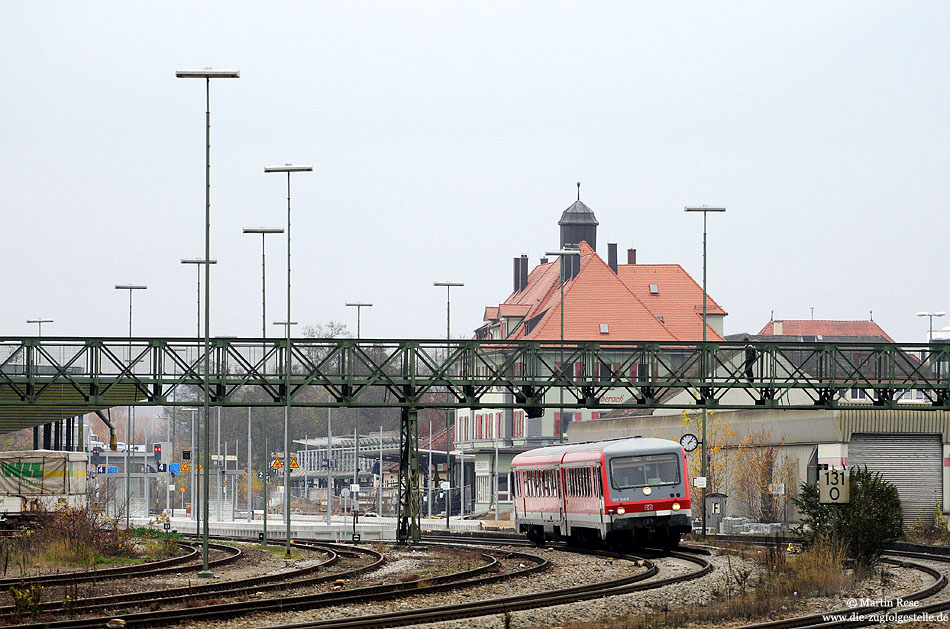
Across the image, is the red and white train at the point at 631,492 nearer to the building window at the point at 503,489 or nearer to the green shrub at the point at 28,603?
the green shrub at the point at 28,603

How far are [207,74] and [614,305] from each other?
8295 centimetres

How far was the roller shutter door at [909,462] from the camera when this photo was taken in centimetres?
6094

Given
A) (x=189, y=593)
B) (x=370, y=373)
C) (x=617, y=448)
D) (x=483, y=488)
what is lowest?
(x=483, y=488)

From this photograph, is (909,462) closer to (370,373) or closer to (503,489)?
(370,373)

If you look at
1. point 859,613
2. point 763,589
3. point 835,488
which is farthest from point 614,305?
point 859,613

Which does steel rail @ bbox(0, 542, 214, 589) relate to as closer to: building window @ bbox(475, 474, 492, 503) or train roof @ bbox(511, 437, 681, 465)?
train roof @ bbox(511, 437, 681, 465)

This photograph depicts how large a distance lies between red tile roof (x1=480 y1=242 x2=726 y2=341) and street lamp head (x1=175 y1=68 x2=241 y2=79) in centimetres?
7576

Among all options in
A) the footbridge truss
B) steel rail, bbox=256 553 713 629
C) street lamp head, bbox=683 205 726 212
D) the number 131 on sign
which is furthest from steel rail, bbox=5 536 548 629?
street lamp head, bbox=683 205 726 212

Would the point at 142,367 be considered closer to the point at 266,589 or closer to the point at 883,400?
the point at 266,589

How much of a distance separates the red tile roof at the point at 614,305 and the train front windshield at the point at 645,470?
68.9m

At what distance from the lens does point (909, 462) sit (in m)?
61.4

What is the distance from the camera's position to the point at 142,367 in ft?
145

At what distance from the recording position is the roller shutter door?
6094cm

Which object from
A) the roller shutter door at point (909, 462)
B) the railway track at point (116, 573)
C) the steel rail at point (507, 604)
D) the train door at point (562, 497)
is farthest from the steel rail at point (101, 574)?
the roller shutter door at point (909, 462)
